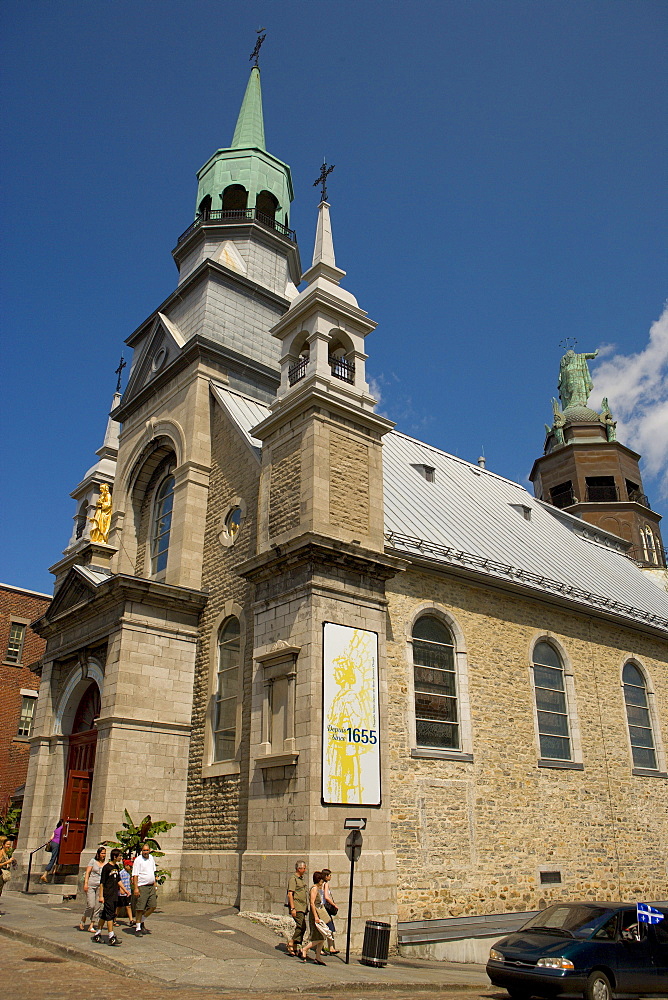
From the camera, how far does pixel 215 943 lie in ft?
39.6

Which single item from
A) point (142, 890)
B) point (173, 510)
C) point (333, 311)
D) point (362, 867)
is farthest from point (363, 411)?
point (142, 890)

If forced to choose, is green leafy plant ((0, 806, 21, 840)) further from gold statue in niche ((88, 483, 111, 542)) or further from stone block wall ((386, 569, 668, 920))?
stone block wall ((386, 569, 668, 920))

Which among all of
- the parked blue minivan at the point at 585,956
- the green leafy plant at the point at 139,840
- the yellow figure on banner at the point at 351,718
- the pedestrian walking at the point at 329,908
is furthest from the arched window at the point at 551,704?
the green leafy plant at the point at 139,840

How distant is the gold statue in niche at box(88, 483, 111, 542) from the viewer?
22125mm

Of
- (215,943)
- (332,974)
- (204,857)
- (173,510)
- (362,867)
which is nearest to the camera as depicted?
(332,974)

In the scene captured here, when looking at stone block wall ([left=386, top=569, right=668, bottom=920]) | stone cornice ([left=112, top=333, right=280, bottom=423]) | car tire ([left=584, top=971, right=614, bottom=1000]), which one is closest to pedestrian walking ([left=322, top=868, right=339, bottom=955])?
stone block wall ([left=386, top=569, right=668, bottom=920])

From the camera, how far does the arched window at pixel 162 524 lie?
2173 cm

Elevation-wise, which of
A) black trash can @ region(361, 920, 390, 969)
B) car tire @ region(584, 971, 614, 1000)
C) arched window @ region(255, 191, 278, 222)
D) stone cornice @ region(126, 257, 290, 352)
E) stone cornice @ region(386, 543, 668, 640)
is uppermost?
arched window @ region(255, 191, 278, 222)

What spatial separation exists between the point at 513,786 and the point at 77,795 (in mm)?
10122

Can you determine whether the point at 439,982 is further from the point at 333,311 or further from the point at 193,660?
the point at 333,311

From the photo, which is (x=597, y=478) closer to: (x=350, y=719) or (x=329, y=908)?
(x=350, y=719)

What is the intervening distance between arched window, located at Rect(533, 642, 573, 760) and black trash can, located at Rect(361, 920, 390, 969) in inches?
310

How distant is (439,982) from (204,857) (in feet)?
20.5

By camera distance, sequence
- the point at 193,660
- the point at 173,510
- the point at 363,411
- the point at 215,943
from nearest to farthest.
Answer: the point at 215,943 < the point at 363,411 < the point at 193,660 < the point at 173,510
